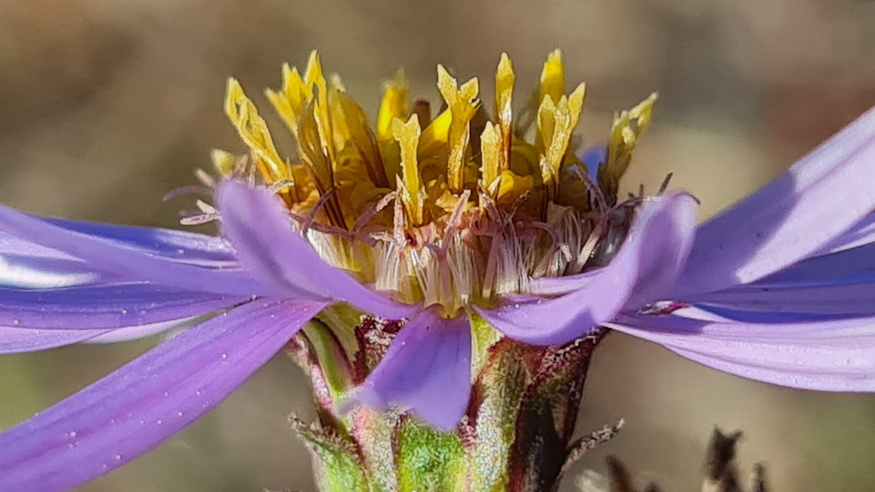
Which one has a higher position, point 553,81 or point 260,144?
point 553,81

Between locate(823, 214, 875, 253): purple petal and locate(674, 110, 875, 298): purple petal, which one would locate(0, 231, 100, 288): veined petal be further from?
locate(823, 214, 875, 253): purple petal

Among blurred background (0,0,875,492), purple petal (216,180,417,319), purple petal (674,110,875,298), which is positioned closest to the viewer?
purple petal (216,180,417,319)

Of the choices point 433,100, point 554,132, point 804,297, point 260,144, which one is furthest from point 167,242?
point 433,100

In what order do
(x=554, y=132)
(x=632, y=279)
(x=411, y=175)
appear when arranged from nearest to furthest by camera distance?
(x=632, y=279) < (x=411, y=175) < (x=554, y=132)

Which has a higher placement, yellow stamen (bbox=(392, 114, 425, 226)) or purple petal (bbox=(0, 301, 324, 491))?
yellow stamen (bbox=(392, 114, 425, 226))

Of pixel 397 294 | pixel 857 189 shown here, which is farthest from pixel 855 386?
pixel 397 294

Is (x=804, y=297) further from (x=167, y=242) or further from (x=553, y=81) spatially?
(x=167, y=242)

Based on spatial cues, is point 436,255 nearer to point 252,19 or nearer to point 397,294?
point 397,294

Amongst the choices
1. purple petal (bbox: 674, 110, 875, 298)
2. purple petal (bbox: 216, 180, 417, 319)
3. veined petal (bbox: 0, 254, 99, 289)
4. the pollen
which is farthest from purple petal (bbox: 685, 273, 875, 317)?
veined petal (bbox: 0, 254, 99, 289)
